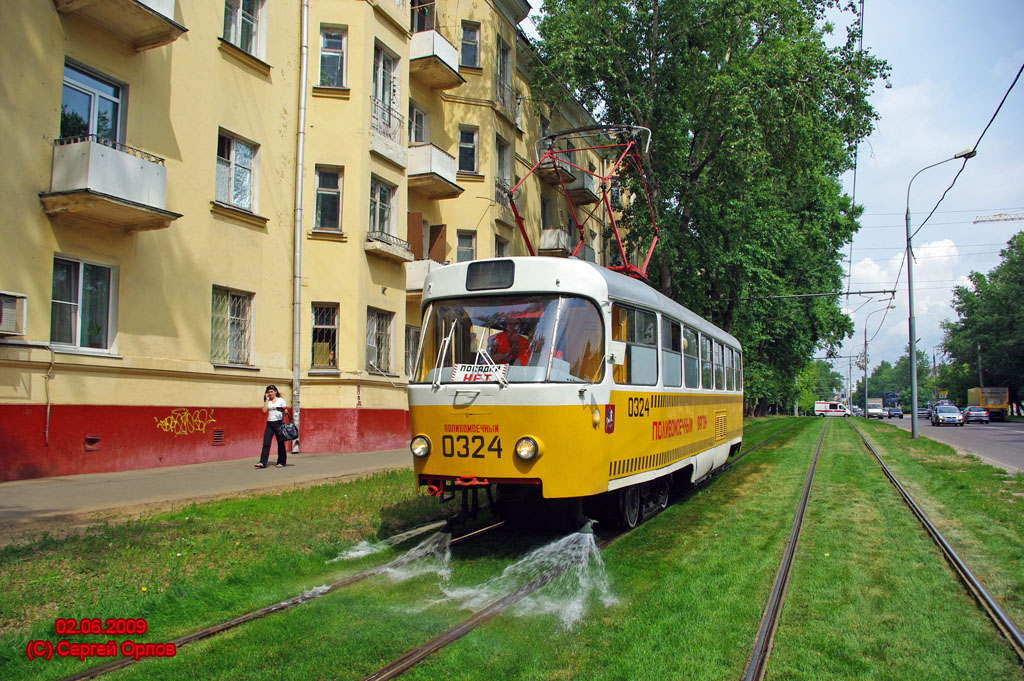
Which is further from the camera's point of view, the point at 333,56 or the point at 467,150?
the point at 467,150

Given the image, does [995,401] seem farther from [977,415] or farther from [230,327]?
[230,327]

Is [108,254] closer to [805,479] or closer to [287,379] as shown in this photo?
[287,379]

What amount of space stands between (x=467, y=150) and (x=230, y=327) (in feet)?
40.1

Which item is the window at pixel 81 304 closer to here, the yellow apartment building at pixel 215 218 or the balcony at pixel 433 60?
the yellow apartment building at pixel 215 218

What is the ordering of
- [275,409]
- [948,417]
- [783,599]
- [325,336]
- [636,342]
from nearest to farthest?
[783,599]
[636,342]
[275,409]
[325,336]
[948,417]

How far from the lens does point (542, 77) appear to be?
27.2 m

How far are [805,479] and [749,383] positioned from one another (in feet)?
102

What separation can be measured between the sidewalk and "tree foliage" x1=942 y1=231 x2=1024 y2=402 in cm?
6444

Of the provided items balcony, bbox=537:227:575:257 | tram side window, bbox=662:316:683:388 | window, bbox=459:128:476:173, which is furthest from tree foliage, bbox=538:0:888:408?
tram side window, bbox=662:316:683:388

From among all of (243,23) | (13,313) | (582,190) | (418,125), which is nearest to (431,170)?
(418,125)

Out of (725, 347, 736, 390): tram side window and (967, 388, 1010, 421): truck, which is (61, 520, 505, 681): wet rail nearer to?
(725, 347, 736, 390): tram side window

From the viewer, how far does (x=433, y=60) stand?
2212cm

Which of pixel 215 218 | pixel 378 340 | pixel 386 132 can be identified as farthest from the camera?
pixel 386 132

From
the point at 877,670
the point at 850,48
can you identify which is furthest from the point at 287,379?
the point at 850,48
